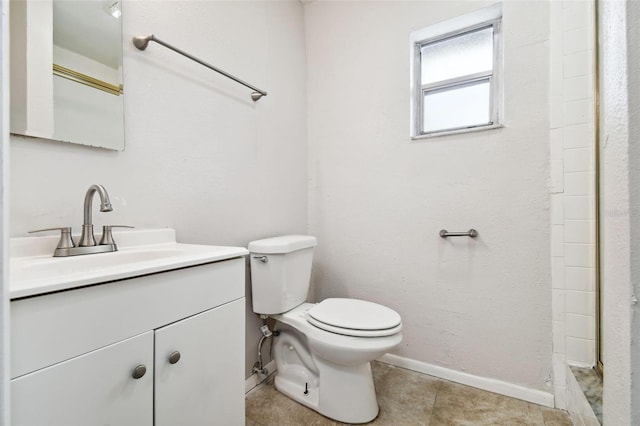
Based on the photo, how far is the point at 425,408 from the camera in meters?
1.38

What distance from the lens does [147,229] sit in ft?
3.71

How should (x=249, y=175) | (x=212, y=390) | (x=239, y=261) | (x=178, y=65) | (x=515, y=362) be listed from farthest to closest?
(x=249, y=175) → (x=515, y=362) → (x=178, y=65) → (x=239, y=261) → (x=212, y=390)

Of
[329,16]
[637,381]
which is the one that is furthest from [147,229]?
[329,16]

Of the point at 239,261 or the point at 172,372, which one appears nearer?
the point at 172,372

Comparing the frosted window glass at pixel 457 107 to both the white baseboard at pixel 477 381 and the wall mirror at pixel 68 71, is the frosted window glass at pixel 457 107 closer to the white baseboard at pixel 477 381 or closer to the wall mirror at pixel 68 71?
the white baseboard at pixel 477 381

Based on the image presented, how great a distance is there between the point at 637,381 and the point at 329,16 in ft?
7.20

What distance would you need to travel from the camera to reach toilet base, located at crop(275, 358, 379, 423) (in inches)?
50.9

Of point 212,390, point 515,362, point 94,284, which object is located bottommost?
point 515,362

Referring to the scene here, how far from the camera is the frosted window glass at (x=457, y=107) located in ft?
5.30

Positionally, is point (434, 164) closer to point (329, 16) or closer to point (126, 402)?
point (329, 16)

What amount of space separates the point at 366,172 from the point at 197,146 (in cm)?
98

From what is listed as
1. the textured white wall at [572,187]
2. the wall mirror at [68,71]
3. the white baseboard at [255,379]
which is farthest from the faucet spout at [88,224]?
the textured white wall at [572,187]

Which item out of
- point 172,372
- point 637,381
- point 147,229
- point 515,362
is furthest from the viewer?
point 515,362

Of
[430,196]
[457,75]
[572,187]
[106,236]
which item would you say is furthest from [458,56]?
[106,236]
